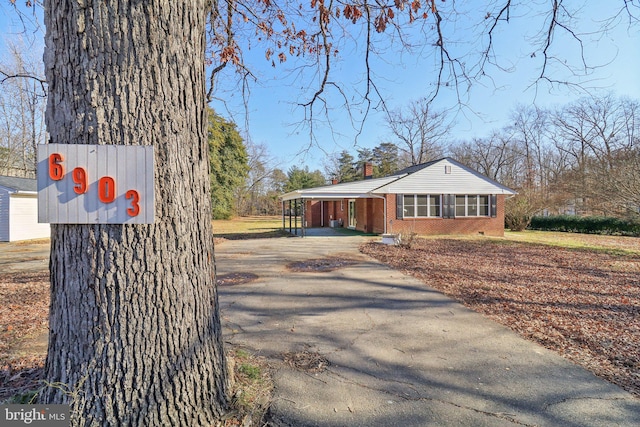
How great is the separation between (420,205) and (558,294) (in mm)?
12244

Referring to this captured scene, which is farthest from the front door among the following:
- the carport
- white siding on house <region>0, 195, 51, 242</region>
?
white siding on house <region>0, 195, 51, 242</region>

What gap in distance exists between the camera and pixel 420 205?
57.8 feet

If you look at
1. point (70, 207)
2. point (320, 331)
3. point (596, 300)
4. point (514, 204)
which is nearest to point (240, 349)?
point (320, 331)

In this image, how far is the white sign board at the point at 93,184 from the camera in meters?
1.60

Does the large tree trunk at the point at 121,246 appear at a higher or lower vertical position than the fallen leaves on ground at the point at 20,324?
higher

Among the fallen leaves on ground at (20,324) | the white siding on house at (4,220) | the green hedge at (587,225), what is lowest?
the fallen leaves on ground at (20,324)

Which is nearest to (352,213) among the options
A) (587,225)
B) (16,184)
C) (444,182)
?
(444,182)

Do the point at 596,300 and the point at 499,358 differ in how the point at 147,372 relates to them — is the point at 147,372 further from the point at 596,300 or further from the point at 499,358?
the point at 596,300

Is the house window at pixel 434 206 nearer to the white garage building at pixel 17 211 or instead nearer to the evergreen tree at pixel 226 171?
the white garage building at pixel 17 211

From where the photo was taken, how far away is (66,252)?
1661mm

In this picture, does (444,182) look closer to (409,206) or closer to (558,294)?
(409,206)

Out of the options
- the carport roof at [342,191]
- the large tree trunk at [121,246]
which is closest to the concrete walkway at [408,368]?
the large tree trunk at [121,246]

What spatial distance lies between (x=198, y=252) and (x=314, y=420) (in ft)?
4.66

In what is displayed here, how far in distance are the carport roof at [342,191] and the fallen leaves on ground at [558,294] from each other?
6.02 m
